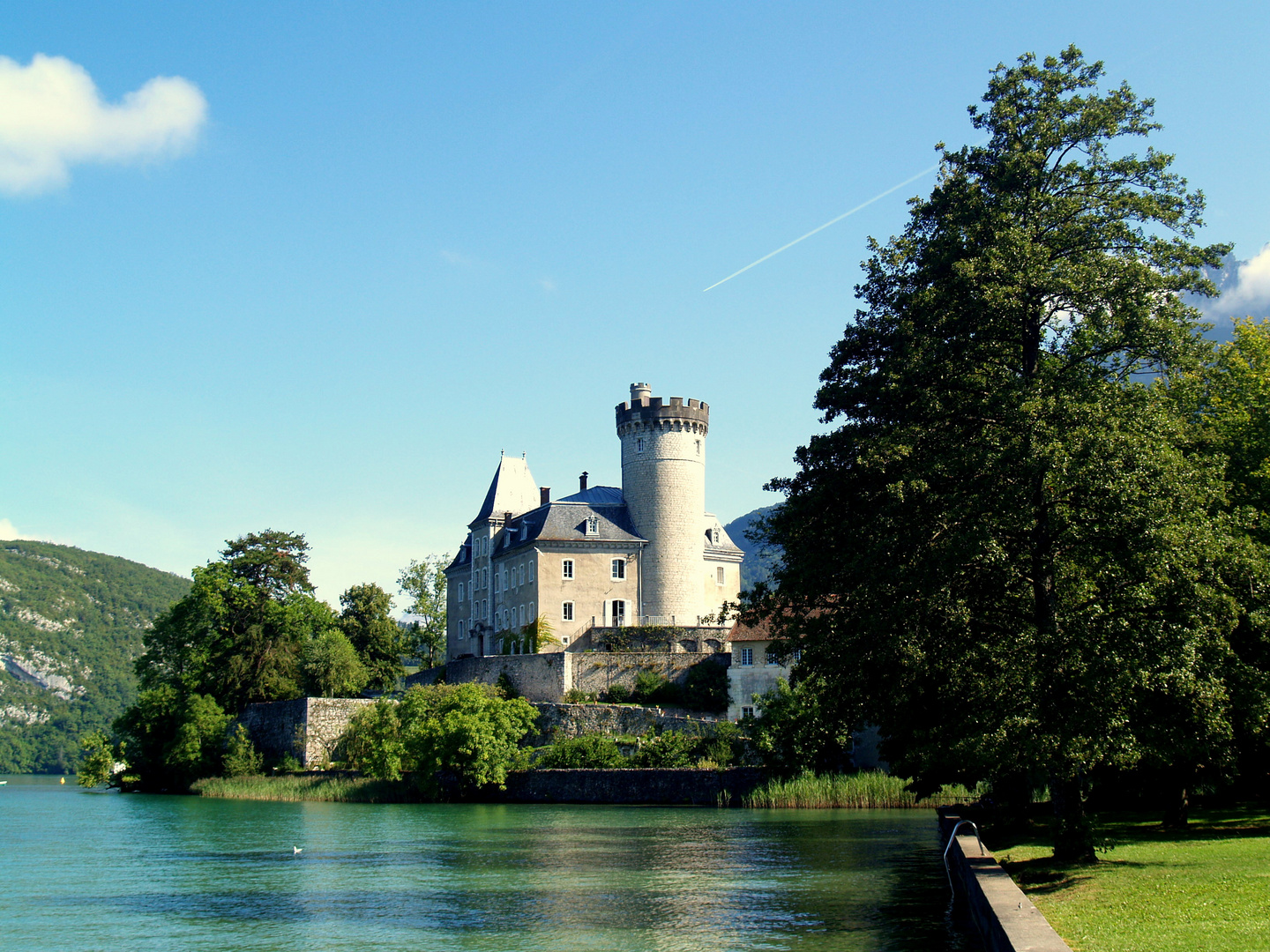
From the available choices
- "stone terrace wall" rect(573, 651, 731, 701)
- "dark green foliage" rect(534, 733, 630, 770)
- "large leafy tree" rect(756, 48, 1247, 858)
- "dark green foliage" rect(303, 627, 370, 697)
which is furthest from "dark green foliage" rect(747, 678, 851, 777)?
"dark green foliage" rect(303, 627, 370, 697)

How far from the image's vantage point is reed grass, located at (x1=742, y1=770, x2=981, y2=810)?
125 ft

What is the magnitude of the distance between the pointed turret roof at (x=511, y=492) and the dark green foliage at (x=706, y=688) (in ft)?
66.2

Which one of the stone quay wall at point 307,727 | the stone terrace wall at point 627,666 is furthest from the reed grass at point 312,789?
the stone terrace wall at point 627,666

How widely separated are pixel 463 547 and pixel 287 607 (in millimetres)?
15550

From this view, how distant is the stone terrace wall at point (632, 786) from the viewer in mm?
42938

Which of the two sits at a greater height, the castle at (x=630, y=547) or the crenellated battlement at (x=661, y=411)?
the crenellated battlement at (x=661, y=411)

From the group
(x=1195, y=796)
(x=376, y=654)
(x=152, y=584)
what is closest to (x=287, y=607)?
(x=376, y=654)

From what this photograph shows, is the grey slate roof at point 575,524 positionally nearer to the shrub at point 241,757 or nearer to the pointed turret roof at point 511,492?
the pointed turret roof at point 511,492

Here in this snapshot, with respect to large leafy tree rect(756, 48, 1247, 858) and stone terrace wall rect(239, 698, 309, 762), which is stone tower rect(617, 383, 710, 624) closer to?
stone terrace wall rect(239, 698, 309, 762)

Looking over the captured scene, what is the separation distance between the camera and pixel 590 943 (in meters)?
15.7

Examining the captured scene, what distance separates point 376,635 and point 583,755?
2326cm

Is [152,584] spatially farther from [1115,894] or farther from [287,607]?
[1115,894]

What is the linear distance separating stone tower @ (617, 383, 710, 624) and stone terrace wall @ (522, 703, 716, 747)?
460 inches

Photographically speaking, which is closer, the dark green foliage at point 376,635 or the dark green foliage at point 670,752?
the dark green foliage at point 670,752
